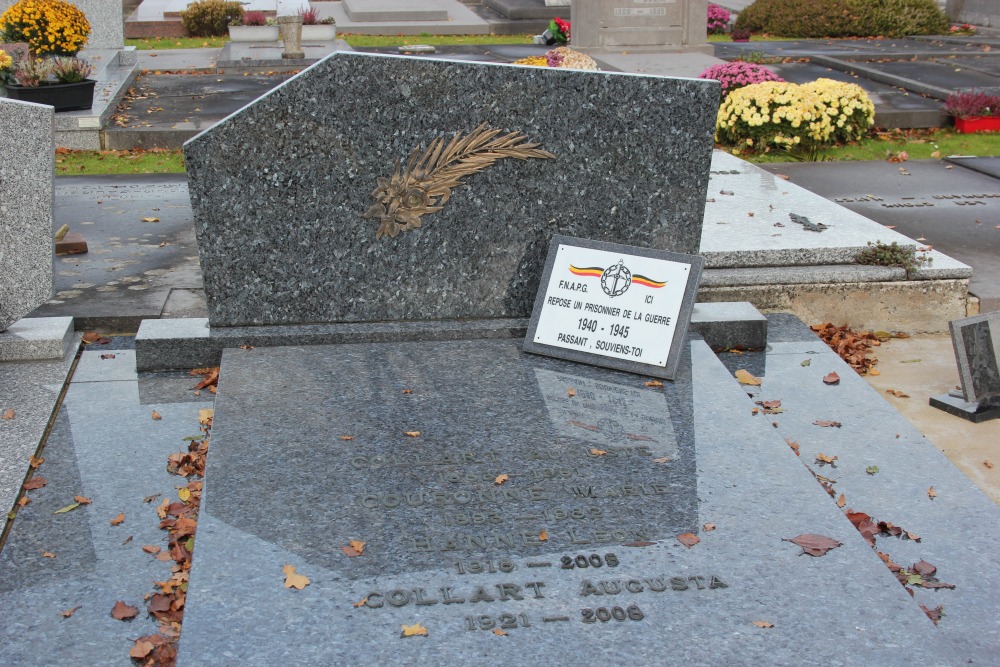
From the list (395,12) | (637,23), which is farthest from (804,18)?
(395,12)

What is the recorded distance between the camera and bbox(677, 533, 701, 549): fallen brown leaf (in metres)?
3.15

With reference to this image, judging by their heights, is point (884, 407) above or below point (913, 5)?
below

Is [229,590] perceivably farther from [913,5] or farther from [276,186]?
[913,5]

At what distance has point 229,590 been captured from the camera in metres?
2.91

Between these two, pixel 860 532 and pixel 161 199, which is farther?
pixel 161 199

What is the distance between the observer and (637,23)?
16391 mm

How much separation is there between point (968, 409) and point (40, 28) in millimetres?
11328

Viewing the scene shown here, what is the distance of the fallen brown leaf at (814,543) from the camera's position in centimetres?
311

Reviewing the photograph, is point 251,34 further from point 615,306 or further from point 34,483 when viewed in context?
point 34,483

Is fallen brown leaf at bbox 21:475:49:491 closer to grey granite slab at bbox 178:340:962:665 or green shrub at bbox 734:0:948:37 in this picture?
grey granite slab at bbox 178:340:962:665

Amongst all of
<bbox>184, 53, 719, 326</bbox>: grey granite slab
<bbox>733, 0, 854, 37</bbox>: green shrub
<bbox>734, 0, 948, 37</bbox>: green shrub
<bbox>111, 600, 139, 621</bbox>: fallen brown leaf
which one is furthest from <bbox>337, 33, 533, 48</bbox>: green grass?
<bbox>111, 600, 139, 621</bbox>: fallen brown leaf

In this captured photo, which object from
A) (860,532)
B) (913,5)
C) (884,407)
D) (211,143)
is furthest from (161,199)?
(913,5)

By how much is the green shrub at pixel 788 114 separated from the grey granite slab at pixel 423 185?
5.70 metres

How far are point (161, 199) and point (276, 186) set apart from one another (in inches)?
147
